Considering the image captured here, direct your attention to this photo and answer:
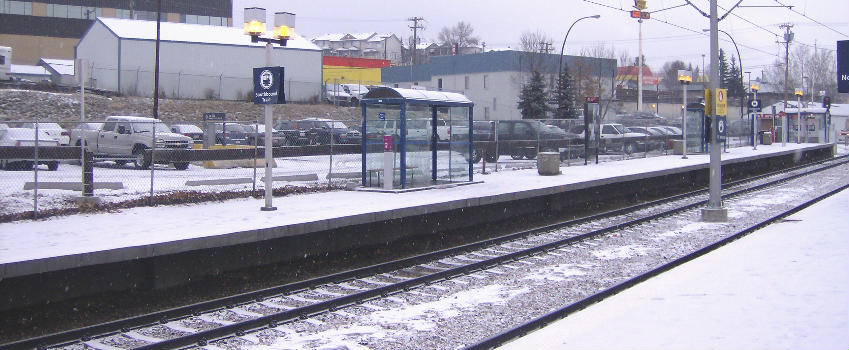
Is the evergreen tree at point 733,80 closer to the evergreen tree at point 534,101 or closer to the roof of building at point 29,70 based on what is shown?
the evergreen tree at point 534,101

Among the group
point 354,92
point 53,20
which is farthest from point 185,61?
point 53,20

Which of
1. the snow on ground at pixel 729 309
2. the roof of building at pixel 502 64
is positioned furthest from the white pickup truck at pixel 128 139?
the roof of building at pixel 502 64

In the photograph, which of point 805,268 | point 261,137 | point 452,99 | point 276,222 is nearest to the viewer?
point 805,268

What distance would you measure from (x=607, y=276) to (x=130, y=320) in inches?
272

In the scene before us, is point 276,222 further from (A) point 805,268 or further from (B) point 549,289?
(A) point 805,268

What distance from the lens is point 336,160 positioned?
77.6ft

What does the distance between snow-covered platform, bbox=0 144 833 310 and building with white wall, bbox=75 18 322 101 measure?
123ft

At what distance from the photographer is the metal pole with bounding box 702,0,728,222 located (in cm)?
1841

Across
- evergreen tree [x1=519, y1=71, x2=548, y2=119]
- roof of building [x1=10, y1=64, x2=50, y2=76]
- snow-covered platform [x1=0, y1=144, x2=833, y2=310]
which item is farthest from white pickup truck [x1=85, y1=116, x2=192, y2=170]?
roof of building [x1=10, y1=64, x2=50, y2=76]

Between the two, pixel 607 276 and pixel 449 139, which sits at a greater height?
pixel 449 139

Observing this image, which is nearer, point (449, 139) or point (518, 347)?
point (518, 347)

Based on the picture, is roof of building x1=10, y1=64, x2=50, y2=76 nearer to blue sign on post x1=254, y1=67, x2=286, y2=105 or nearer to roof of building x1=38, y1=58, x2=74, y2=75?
roof of building x1=38, y1=58, x2=74, y2=75

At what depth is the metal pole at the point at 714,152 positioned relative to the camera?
60.4 ft

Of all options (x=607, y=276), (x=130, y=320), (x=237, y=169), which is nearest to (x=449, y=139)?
(x=237, y=169)
